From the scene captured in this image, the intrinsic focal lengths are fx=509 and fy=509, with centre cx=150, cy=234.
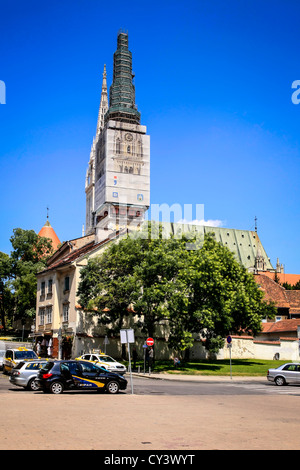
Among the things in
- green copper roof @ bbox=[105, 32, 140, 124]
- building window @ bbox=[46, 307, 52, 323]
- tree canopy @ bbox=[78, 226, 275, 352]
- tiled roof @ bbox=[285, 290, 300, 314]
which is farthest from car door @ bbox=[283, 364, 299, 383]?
green copper roof @ bbox=[105, 32, 140, 124]

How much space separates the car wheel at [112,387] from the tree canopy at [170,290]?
60.1 feet

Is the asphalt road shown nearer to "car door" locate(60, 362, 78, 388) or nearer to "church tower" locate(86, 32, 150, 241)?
"car door" locate(60, 362, 78, 388)

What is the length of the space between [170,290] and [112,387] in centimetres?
1930

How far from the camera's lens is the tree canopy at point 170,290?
41.2m

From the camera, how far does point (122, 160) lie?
86.7 meters

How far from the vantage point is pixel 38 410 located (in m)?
14.6

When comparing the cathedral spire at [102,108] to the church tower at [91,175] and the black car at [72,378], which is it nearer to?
the church tower at [91,175]

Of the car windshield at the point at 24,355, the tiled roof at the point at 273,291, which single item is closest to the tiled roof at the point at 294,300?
the tiled roof at the point at 273,291

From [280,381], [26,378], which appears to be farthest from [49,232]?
[26,378]

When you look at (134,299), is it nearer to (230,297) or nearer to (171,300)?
(171,300)

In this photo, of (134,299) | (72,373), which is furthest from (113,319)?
(72,373)

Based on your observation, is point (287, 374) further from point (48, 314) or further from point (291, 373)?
point (48, 314)

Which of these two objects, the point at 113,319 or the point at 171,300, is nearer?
the point at 171,300
